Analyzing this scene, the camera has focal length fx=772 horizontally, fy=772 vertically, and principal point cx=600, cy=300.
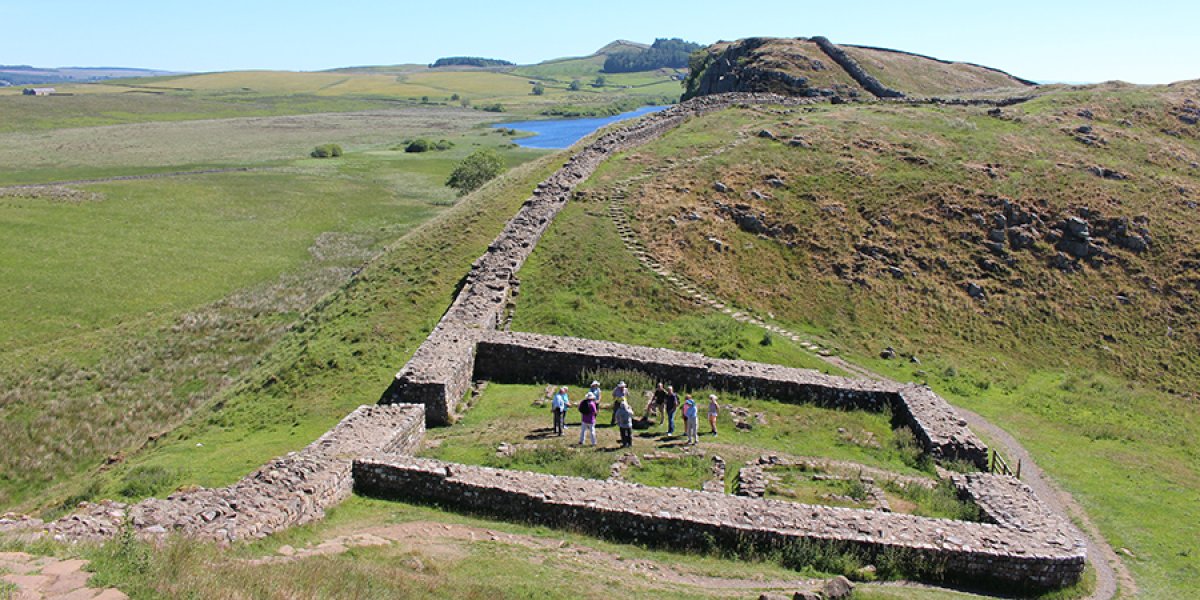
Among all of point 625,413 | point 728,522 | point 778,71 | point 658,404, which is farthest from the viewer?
point 778,71

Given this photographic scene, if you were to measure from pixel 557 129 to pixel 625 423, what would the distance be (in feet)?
480

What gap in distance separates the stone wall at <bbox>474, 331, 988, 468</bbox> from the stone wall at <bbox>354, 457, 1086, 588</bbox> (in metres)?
7.36

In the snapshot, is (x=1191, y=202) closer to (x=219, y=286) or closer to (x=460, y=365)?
(x=460, y=365)

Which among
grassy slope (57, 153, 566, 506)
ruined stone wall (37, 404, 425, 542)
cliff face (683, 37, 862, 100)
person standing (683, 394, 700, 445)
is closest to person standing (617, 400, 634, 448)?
person standing (683, 394, 700, 445)

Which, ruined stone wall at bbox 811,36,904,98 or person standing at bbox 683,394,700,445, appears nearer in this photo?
person standing at bbox 683,394,700,445

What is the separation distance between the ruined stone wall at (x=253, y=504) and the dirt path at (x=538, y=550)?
3.67ft

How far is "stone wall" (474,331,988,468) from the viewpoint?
24578 mm

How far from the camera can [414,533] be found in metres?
15.5

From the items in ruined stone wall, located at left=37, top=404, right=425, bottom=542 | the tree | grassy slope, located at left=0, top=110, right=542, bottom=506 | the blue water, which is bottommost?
grassy slope, located at left=0, top=110, right=542, bottom=506

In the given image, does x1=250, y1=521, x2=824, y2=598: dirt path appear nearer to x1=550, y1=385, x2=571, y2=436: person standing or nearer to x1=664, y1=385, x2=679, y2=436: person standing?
x1=550, y1=385, x2=571, y2=436: person standing

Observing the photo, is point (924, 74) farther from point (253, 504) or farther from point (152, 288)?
point (253, 504)

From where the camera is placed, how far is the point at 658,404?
75.3 feet

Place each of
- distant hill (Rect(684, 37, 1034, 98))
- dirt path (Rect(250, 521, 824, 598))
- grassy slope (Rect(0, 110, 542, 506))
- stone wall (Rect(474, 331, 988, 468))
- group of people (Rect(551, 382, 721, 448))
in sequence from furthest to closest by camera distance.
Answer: distant hill (Rect(684, 37, 1034, 98)), grassy slope (Rect(0, 110, 542, 506)), stone wall (Rect(474, 331, 988, 468)), group of people (Rect(551, 382, 721, 448)), dirt path (Rect(250, 521, 824, 598))

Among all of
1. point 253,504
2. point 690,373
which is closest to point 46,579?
point 253,504
